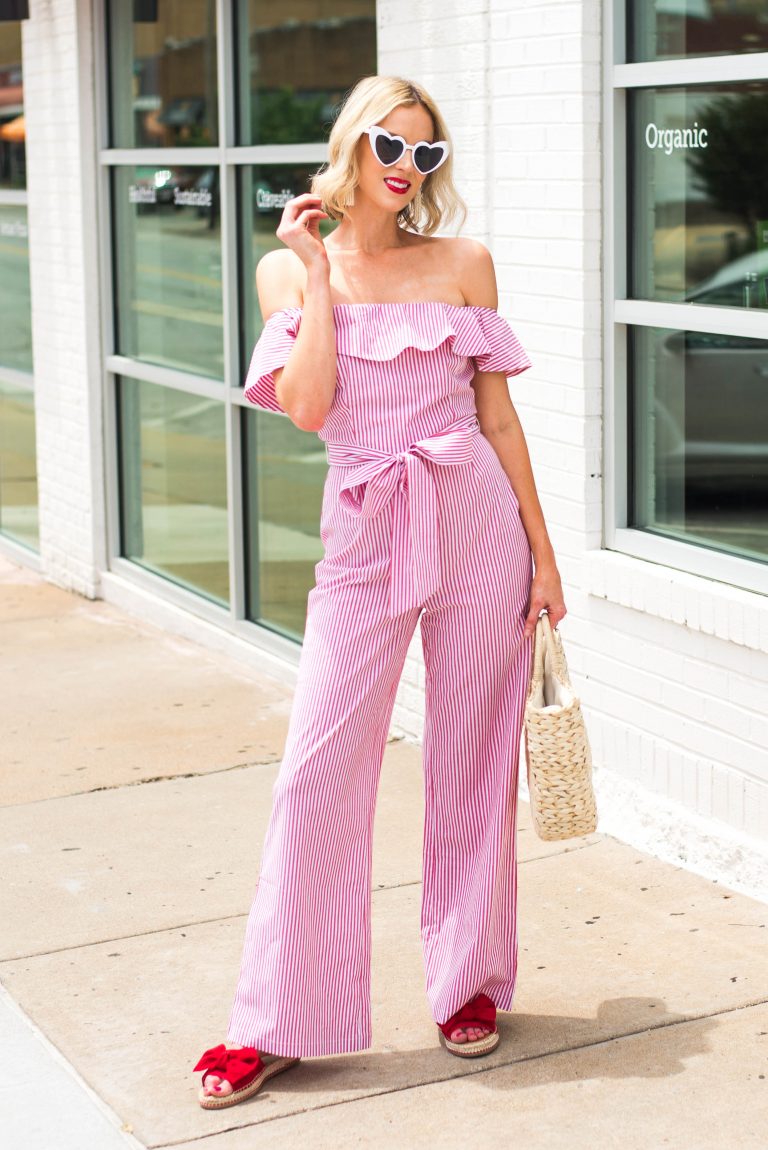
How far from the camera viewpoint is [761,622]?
464 centimetres

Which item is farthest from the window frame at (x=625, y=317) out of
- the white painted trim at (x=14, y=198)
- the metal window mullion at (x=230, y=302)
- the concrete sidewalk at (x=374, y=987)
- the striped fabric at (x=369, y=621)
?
the white painted trim at (x=14, y=198)

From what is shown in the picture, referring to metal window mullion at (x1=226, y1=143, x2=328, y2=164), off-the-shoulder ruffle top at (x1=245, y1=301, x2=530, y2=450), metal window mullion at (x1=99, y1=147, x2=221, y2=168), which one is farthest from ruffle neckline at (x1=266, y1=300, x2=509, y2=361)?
metal window mullion at (x1=99, y1=147, x2=221, y2=168)

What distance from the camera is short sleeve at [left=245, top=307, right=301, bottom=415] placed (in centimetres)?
371

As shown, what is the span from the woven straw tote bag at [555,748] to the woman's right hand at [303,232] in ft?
2.91

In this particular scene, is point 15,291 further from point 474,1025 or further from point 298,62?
point 474,1025

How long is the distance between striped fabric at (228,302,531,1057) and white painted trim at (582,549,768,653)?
3.32ft

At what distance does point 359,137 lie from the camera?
365cm

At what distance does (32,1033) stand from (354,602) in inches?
49.2

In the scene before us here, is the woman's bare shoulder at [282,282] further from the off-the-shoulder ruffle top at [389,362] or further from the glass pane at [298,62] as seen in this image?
the glass pane at [298,62]

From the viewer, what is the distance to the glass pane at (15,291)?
9.81 metres

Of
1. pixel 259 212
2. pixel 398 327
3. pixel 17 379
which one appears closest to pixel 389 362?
pixel 398 327

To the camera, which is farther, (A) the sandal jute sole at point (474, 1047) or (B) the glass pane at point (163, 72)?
(B) the glass pane at point (163, 72)

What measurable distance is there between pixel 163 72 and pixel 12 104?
1.94 meters

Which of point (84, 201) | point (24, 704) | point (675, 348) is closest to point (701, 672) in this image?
point (675, 348)
